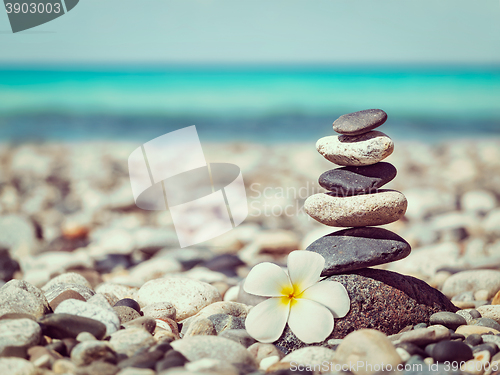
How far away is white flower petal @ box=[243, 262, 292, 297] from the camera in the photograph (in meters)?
2.26

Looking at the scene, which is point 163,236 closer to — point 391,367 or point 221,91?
point 391,367

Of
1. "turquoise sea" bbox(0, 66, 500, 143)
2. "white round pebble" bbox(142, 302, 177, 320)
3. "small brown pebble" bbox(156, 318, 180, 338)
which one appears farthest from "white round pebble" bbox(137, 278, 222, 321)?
"turquoise sea" bbox(0, 66, 500, 143)

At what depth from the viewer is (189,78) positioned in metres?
17.0

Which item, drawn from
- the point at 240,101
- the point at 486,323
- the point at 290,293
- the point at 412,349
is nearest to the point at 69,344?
the point at 290,293

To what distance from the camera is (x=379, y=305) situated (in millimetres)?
2342

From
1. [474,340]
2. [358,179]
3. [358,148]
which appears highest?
[358,148]

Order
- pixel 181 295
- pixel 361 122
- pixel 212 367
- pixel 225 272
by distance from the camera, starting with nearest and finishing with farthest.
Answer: pixel 212 367 → pixel 361 122 → pixel 181 295 → pixel 225 272

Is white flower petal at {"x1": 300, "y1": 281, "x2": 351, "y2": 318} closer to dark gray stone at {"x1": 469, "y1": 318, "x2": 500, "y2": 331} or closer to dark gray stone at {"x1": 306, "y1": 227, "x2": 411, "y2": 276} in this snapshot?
dark gray stone at {"x1": 306, "y1": 227, "x2": 411, "y2": 276}

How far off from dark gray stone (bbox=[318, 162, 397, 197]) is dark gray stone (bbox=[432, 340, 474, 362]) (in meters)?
0.92

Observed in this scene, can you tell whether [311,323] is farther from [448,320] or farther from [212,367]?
[448,320]

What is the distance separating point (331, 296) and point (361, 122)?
3.24ft

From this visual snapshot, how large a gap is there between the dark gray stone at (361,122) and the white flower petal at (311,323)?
988 millimetres

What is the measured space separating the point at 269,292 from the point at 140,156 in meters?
6.59

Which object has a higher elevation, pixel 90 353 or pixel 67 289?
pixel 90 353
